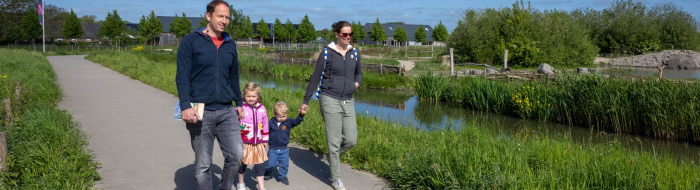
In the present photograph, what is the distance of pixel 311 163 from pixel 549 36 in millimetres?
28421

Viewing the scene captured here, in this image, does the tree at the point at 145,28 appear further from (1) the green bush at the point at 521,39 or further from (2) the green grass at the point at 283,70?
(1) the green bush at the point at 521,39

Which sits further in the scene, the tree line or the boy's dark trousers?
the tree line

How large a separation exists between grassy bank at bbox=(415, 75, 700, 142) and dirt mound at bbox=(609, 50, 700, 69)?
2591 cm

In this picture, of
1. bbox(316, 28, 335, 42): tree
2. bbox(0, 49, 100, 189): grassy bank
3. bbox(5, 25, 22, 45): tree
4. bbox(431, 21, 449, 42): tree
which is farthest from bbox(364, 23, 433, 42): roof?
bbox(0, 49, 100, 189): grassy bank

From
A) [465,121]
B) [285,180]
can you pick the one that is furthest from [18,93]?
[465,121]

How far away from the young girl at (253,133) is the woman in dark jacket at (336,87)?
447mm

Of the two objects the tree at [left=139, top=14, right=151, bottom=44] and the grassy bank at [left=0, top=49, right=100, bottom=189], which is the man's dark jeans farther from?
the tree at [left=139, top=14, right=151, bottom=44]

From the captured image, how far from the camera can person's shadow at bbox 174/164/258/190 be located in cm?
471

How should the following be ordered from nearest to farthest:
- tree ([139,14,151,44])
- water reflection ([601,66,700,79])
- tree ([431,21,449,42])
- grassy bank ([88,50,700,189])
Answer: grassy bank ([88,50,700,189]), water reflection ([601,66,700,79]), tree ([139,14,151,44]), tree ([431,21,449,42])

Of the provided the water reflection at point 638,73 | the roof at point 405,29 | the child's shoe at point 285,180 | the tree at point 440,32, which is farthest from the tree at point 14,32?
the child's shoe at point 285,180

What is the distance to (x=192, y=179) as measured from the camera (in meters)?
4.94

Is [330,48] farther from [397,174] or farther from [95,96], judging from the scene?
[95,96]

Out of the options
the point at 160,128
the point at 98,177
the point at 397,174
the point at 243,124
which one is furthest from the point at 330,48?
the point at 160,128

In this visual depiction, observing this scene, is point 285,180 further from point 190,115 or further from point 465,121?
point 465,121
